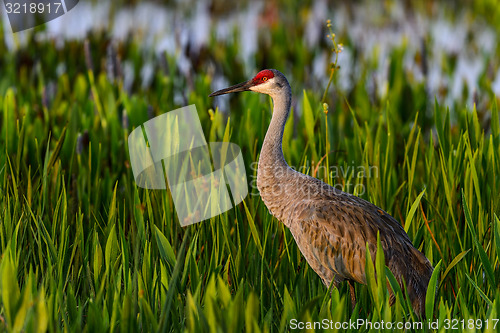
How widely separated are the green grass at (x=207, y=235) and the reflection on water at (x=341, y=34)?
1646mm

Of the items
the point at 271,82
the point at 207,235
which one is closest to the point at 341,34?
the point at 271,82

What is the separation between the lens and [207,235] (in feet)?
9.16

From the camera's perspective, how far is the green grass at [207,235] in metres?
2.11

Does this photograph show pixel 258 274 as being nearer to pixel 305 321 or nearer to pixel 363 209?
pixel 363 209

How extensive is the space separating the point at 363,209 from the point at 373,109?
235 centimetres

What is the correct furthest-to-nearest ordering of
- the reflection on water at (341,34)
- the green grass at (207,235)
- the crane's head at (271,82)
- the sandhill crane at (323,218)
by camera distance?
the reflection on water at (341,34) < the crane's head at (271,82) < the sandhill crane at (323,218) < the green grass at (207,235)

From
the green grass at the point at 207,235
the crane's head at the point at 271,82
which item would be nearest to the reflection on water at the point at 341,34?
the green grass at the point at 207,235

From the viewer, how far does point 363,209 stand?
2584 mm

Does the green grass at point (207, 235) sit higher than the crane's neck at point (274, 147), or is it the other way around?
the crane's neck at point (274, 147)

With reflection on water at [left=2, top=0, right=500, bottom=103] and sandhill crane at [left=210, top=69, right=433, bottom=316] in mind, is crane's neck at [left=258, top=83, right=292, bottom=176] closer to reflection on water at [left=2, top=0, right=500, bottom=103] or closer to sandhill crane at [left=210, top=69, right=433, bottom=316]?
sandhill crane at [left=210, top=69, right=433, bottom=316]

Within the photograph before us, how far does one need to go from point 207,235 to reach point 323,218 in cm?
51

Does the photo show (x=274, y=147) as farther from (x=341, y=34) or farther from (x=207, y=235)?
(x=341, y=34)

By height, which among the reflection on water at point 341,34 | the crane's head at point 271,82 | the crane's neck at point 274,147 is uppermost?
the crane's head at point 271,82

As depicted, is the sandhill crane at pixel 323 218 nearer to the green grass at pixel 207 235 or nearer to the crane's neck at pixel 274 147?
the crane's neck at pixel 274 147
